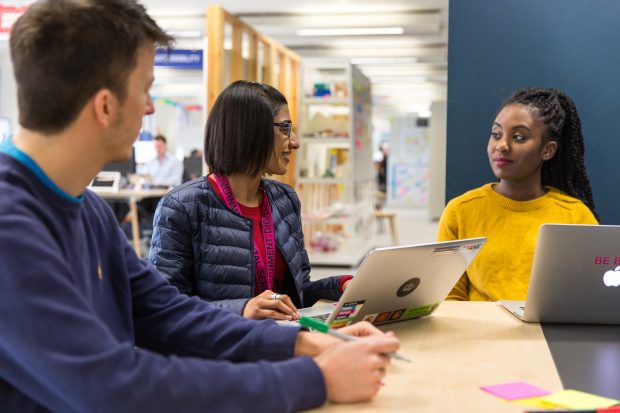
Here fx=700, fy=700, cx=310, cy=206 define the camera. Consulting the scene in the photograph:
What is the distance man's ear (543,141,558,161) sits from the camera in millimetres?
2322

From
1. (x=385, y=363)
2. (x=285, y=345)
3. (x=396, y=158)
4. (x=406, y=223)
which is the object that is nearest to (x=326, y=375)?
(x=385, y=363)

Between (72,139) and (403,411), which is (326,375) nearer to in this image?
(403,411)

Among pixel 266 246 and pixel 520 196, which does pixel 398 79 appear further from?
pixel 266 246

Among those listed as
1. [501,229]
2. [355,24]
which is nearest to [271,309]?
[501,229]

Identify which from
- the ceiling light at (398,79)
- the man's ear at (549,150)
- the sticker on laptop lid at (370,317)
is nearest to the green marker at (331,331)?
the sticker on laptop lid at (370,317)

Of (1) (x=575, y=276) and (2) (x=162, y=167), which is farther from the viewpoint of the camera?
(2) (x=162, y=167)

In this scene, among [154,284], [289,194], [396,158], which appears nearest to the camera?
[154,284]

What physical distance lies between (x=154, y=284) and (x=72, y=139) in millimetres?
422

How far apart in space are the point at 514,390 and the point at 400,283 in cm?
43

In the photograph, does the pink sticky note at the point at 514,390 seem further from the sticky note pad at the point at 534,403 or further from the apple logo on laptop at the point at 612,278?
the apple logo on laptop at the point at 612,278

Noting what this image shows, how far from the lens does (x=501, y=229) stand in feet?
7.50

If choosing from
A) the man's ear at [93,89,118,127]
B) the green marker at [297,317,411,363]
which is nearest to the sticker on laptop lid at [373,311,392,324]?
the green marker at [297,317,411,363]

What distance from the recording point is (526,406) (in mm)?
1050

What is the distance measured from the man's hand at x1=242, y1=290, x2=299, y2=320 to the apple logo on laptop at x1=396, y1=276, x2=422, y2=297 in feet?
0.85
